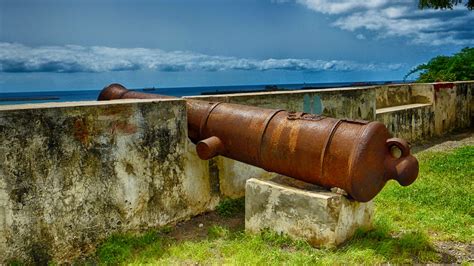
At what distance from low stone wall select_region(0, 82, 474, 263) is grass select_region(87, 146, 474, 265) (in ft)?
0.76

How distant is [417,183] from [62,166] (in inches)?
176

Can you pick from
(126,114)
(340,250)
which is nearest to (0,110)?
(126,114)

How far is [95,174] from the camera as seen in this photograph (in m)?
3.82

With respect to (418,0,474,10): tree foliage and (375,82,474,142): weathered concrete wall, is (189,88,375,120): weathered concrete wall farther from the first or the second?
(418,0,474,10): tree foliage

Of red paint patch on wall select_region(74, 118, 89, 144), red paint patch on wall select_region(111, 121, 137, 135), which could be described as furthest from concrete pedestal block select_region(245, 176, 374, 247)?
A: red paint patch on wall select_region(74, 118, 89, 144)

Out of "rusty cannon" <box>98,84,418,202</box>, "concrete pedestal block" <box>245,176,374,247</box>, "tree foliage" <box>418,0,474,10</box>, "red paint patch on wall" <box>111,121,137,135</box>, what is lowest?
"concrete pedestal block" <box>245,176,374,247</box>

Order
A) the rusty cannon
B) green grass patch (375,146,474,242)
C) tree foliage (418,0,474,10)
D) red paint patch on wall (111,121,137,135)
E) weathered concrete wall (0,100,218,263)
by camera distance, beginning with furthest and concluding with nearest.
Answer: tree foliage (418,0,474,10), green grass patch (375,146,474,242), red paint patch on wall (111,121,137,135), the rusty cannon, weathered concrete wall (0,100,218,263)

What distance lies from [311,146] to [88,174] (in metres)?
1.94

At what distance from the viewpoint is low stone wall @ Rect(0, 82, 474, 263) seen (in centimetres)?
337

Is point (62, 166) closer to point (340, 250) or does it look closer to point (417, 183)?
point (340, 250)

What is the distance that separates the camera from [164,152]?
14.3 ft

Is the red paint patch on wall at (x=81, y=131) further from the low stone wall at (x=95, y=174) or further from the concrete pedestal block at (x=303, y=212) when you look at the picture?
the concrete pedestal block at (x=303, y=212)

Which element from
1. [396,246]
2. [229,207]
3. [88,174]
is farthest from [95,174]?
[396,246]

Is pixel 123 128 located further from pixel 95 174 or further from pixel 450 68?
pixel 450 68
